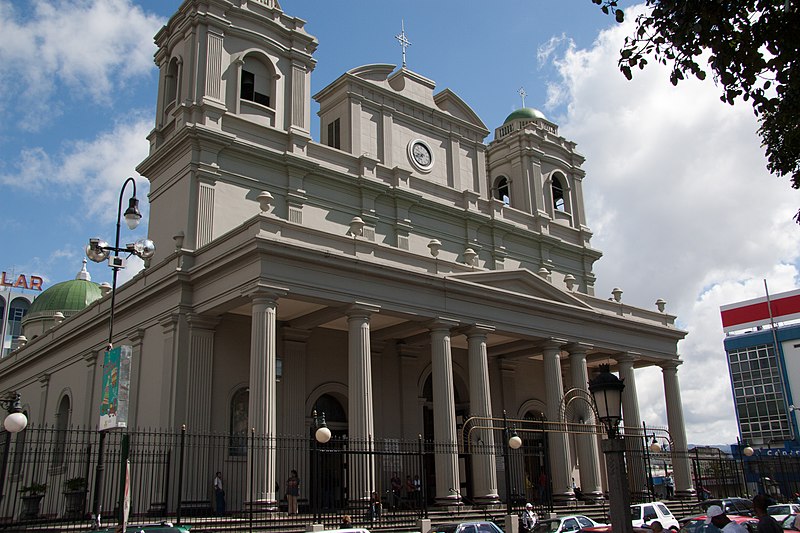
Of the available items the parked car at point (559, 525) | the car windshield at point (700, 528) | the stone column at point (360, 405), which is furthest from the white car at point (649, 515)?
the stone column at point (360, 405)

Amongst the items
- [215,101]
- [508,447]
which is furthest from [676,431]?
[215,101]

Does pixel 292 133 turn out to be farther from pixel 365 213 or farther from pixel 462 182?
pixel 462 182

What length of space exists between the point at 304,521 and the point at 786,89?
1578cm

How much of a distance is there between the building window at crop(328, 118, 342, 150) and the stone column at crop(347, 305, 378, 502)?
11.8 m

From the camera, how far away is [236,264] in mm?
23906

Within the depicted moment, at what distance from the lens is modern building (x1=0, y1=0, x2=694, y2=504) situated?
2469 cm

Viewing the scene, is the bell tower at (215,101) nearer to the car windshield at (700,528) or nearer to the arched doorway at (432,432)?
the arched doorway at (432,432)

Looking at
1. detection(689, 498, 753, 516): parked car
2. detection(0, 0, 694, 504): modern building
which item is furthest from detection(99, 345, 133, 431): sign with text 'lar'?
detection(689, 498, 753, 516): parked car

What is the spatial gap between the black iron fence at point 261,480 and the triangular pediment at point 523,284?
594 cm

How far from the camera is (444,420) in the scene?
26281 millimetres

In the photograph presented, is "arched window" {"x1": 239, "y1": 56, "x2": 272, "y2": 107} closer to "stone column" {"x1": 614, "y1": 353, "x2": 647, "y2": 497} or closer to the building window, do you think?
the building window

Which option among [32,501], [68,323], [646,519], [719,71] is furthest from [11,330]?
[719,71]

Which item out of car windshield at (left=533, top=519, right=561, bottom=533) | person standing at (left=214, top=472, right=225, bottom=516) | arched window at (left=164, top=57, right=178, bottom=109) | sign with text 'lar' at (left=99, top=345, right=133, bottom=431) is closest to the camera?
sign with text 'lar' at (left=99, top=345, right=133, bottom=431)

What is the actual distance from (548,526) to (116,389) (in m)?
11.6
